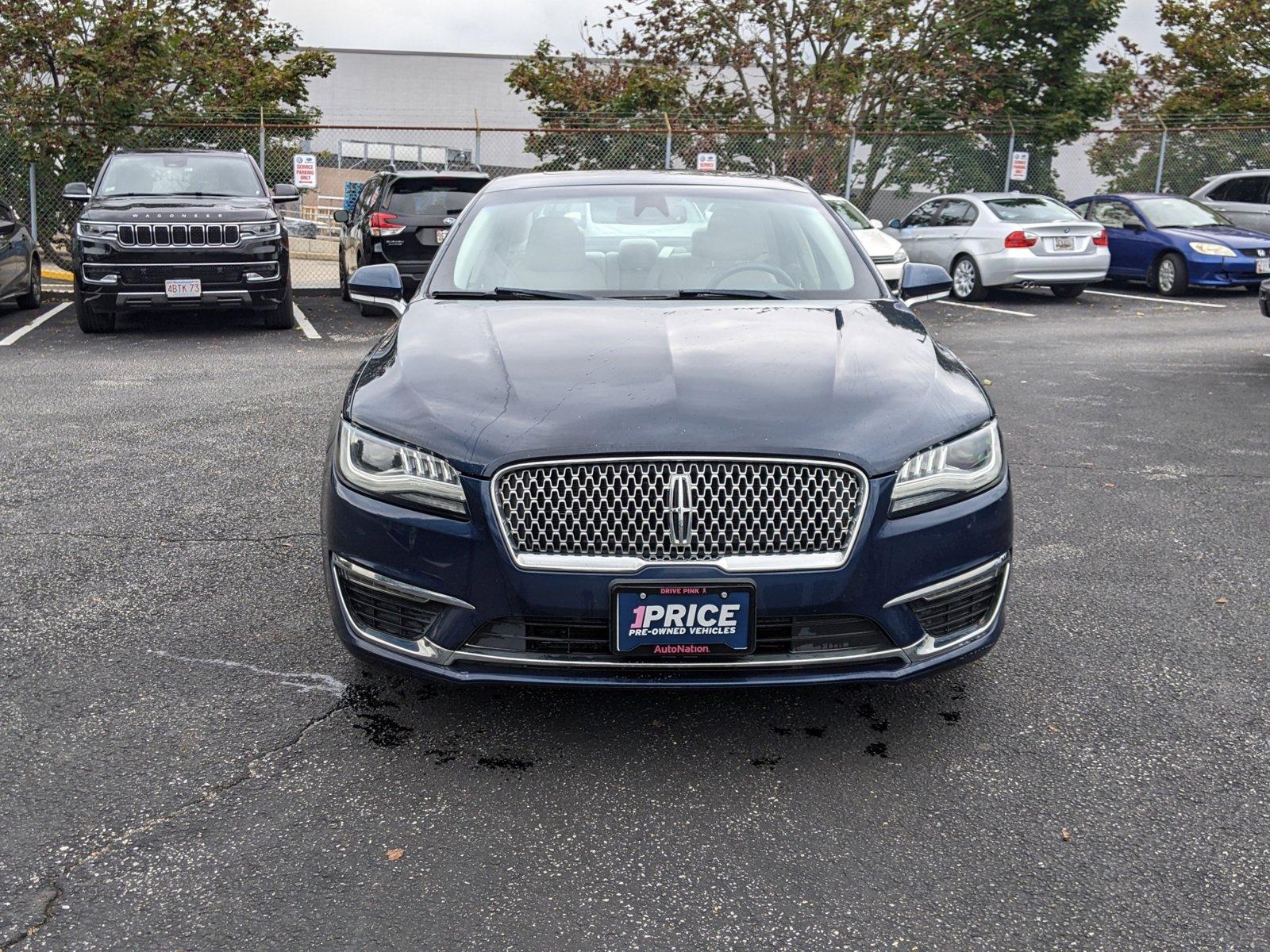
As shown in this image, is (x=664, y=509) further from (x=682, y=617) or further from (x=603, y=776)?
(x=603, y=776)

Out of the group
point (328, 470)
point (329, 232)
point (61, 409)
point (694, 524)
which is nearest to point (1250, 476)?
point (694, 524)

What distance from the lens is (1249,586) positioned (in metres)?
5.00

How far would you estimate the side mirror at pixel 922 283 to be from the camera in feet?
17.5

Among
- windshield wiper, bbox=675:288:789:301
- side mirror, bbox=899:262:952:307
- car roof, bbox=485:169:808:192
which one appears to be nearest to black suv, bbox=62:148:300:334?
car roof, bbox=485:169:808:192

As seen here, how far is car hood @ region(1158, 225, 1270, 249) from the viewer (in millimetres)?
17250

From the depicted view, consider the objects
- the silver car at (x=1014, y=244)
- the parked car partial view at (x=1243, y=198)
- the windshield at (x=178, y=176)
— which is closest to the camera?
the windshield at (x=178, y=176)

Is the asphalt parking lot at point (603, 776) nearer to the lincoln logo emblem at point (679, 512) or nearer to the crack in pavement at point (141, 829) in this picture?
the crack in pavement at point (141, 829)

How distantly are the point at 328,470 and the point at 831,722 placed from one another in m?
1.60

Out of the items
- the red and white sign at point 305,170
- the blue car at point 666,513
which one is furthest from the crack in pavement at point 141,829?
the red and white sign at point 305,170

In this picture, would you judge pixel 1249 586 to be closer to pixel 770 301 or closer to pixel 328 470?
pixel 770 301

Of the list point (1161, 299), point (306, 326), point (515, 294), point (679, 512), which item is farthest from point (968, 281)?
point (679, 512)

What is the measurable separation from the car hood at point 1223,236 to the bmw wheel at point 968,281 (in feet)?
9.15

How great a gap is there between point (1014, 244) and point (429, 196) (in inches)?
289

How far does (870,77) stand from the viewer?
23.7 meters
